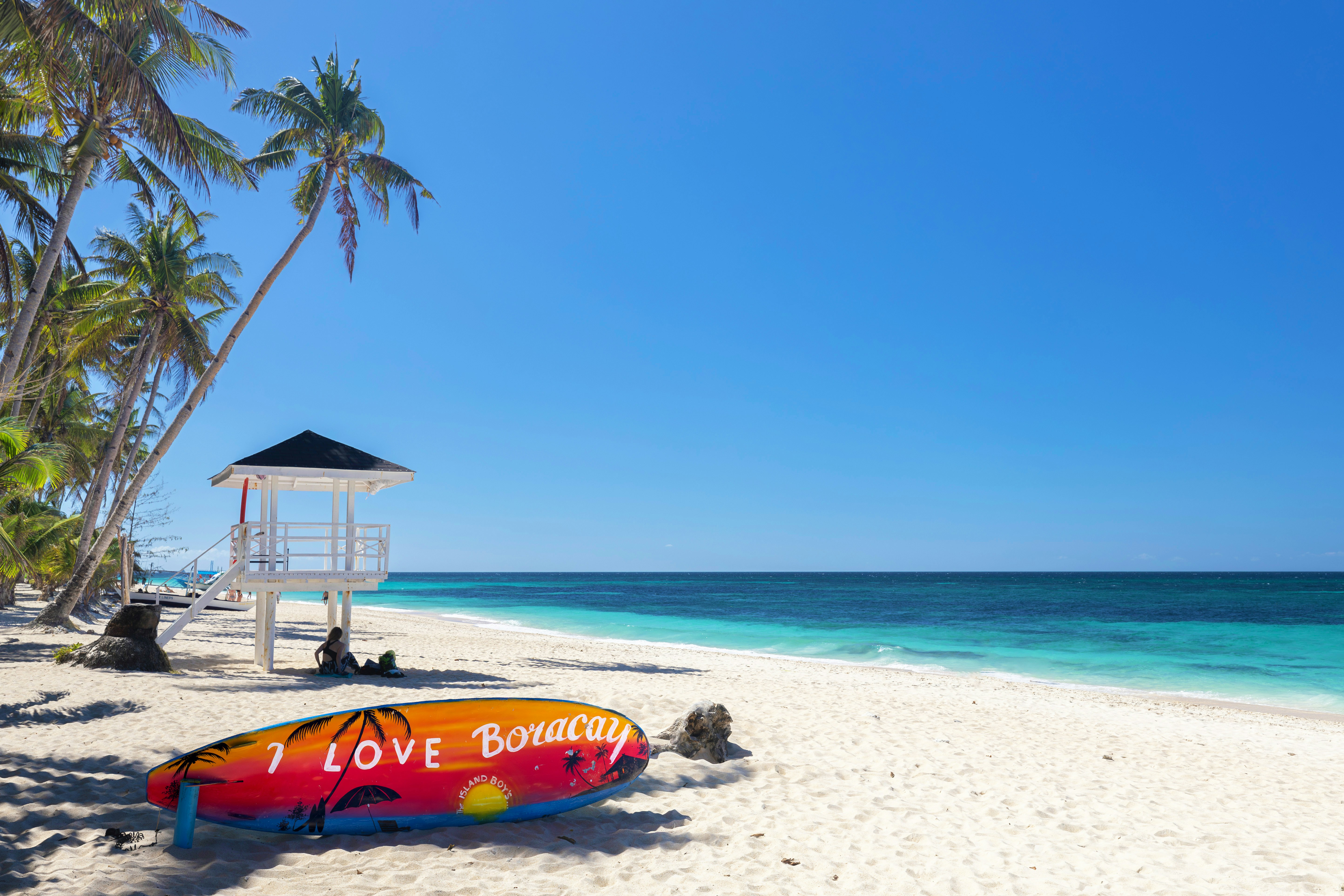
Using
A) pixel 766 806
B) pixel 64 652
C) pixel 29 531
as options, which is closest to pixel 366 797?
pixel 766 806

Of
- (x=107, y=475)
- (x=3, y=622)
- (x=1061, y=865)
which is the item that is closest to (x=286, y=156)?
(x=107, y=475)

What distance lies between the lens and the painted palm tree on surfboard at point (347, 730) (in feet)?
15.5

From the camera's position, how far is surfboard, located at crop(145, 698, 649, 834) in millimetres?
4625

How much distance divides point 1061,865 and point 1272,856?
71.4 inches

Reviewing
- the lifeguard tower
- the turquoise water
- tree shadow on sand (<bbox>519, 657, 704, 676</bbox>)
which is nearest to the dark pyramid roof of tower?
the lifeguard tower

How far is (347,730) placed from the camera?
4871mm

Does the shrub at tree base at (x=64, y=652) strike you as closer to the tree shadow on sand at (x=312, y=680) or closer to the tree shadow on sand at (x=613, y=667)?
the tree shadow on sand at (x=312, y=680)

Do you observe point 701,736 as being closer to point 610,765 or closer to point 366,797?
point 610,765

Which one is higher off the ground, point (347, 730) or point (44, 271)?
point (44, 271)

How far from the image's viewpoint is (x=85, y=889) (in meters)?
3.76

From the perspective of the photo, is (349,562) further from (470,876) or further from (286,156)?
(286,156)

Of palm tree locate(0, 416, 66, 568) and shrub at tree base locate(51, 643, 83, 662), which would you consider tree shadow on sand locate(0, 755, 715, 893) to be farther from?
palm tree locate(0, 416, 66, 568)

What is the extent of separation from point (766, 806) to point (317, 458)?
9.14 metres

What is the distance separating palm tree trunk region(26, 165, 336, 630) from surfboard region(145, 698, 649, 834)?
41.0ft
